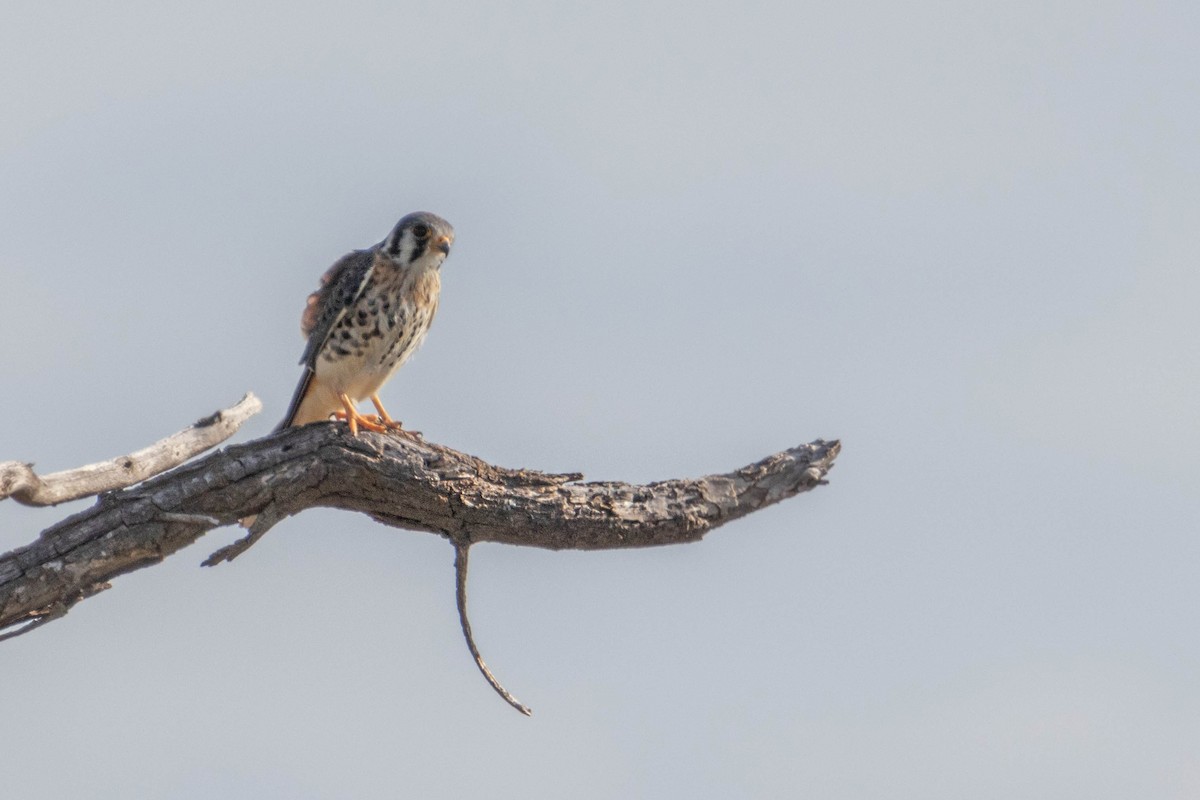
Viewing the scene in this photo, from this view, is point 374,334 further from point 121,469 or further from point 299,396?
point 121,469

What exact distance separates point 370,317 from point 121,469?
147 cm

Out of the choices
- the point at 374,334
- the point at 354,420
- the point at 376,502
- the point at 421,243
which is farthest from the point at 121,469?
the point at 421,243

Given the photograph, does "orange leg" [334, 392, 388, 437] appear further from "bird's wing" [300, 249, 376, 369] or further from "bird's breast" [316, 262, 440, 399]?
"bird's wing" [300, 249, 376, 369]

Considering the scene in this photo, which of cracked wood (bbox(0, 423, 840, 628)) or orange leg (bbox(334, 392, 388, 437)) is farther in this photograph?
orange leg (bbox(334, 392, 388, 437))

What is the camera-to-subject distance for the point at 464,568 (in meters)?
5.68

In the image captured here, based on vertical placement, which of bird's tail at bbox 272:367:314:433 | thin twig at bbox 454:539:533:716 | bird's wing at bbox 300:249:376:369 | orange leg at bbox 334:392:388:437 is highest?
bird's wing at bbox 300:249:376:369

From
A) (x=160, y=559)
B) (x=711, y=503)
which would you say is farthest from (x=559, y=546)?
(x=160, y=559)

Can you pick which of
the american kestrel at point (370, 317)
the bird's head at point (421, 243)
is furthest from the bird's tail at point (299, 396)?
the bird's head at point (421, 243)

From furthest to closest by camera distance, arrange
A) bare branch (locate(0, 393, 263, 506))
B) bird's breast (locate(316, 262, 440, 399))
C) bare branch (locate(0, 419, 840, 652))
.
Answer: bird's breast (locate(316, 262, 440, 399)) < bare branch (locate(0, 393, 263, 506)) < bare branch (locate(0, 419, 840, 652))

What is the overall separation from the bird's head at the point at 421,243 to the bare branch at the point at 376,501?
5.43 ft

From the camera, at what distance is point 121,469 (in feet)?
20.1

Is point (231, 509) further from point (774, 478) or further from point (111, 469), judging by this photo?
point (774, 478)

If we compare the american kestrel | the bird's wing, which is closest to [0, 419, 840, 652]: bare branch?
the american kestrel

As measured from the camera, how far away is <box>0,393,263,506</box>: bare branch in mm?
5609
